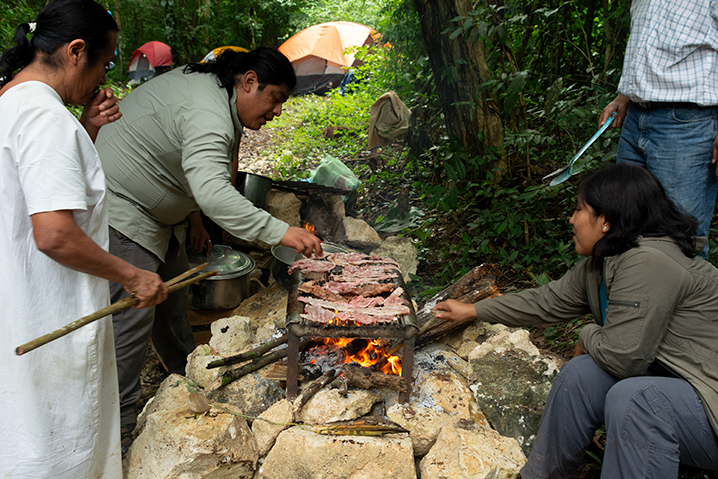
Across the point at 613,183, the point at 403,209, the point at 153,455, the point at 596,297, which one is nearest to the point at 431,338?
the point at 596,297

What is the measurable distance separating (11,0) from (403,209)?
6.20 metres

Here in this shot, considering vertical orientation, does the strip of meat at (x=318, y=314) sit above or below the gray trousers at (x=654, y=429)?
above

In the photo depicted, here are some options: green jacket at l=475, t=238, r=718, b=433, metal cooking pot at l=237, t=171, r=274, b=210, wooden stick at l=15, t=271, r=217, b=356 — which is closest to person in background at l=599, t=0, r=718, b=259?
green jacket at l=475, t=238, r=718, b=433

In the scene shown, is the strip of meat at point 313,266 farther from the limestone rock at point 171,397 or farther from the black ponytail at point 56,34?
the black ponytail at point 56,34

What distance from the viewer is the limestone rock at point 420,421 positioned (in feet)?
9.01

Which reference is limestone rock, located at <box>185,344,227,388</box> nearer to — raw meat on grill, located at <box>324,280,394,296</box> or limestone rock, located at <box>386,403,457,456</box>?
raw meat on grill, located at <box>324,280,394,296</box>

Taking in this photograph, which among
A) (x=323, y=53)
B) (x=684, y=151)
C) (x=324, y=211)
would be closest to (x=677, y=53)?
(x=684, y=151)

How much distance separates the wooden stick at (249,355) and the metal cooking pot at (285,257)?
1007mm

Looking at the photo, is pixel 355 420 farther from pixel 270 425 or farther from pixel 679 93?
pixel 679 93

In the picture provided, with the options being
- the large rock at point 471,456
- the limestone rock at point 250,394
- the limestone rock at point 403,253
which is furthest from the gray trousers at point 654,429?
the limestone rock at point 403,253

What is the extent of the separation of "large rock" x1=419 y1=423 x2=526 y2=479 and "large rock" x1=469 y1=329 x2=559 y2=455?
0.15 metres

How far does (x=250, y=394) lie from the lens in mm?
3088

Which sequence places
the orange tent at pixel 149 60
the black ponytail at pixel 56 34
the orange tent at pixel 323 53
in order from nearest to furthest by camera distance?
the black ponytail at pixel 56 34 → the orange tent at pixel 323 53 → the orange tent at pixel 149 60

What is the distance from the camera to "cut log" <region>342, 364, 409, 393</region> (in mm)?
2848
